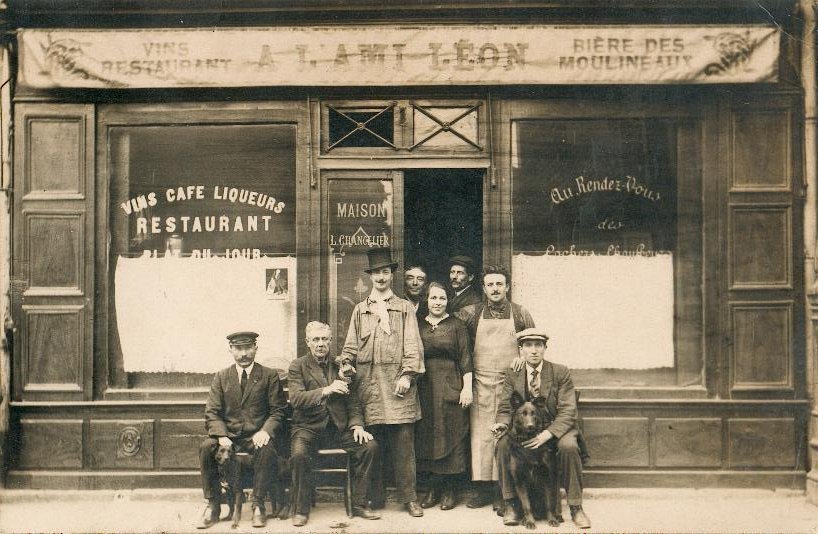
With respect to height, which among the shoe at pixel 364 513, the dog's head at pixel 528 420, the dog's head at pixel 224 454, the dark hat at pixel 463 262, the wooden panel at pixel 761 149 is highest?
the wooden panel at pixel 761 149

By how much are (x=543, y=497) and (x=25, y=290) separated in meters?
4.91

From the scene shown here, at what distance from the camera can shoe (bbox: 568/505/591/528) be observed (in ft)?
19.0

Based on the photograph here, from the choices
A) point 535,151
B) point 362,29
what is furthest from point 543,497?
point 362,29

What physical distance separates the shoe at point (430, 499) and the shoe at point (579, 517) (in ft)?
3.86

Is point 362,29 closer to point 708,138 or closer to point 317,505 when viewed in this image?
point 708,138

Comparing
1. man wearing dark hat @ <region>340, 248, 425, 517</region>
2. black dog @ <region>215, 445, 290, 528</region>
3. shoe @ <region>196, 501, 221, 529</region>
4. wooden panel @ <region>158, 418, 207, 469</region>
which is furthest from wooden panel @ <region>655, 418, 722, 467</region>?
wooden panel @ <region>158, 418, 207, 469</region>

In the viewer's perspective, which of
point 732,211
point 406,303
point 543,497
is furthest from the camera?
point 732,211

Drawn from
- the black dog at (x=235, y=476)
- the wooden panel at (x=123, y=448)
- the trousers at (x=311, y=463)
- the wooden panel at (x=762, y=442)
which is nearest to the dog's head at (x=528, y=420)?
the trousers at (x=311, y=463)

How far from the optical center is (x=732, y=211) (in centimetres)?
678

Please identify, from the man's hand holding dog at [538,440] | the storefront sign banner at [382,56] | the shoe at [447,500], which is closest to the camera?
the man's hand holding dog at [538,440]

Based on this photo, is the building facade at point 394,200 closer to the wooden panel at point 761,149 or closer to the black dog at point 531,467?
the wooden panel at point 761,149

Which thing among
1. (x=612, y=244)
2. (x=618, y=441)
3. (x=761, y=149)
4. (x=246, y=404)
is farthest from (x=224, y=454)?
(x=761, y=149)

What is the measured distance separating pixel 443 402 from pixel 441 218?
7.87 feet

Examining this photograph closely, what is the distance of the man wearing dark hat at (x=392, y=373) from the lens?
6.14 meters
